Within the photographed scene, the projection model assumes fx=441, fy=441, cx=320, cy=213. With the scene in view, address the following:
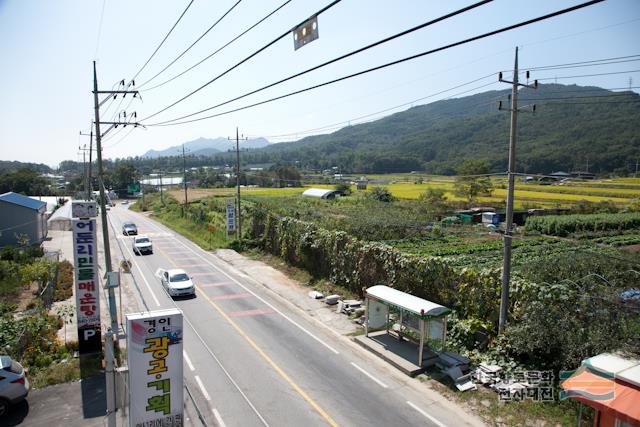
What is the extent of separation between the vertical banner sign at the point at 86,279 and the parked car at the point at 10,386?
3382 mm

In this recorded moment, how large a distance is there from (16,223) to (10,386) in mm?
36276

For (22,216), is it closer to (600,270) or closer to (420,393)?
(420,393)

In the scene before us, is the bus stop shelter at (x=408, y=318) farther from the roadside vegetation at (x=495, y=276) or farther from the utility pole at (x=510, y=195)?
the utility pole at (x=510, y=195)

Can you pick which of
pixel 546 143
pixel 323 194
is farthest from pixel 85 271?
pixel 546 143

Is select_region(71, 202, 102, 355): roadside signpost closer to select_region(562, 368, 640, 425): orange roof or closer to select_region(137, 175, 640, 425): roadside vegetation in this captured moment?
select_region(137, 175, 640, 425): roadside vegetation

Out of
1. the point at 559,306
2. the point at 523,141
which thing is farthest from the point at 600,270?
the point at 523,141

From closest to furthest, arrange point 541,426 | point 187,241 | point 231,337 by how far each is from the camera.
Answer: point 541,426 → point 231,337 → point 187,241

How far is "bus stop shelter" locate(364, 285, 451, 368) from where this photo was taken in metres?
16.1

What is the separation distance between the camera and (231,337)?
64.2ft

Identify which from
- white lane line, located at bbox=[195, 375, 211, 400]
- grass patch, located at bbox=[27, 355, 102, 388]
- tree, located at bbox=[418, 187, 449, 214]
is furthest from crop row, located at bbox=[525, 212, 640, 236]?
grass patch, located at bbox=[27, 355, 102, 388]

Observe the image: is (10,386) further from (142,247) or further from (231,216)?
(231,216)

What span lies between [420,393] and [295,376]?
4.38m

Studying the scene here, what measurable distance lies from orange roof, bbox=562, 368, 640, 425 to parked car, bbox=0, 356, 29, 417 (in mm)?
15122

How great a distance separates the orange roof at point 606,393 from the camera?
10.0m
